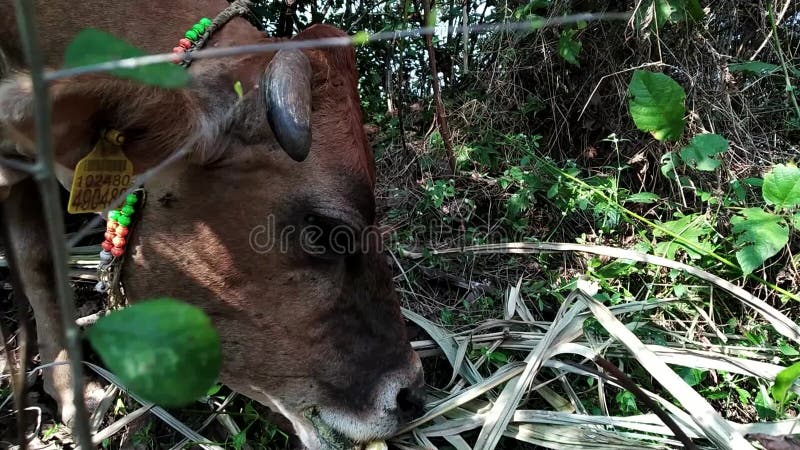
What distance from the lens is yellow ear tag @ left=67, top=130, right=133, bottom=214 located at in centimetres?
201

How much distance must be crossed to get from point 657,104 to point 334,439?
2015 mm

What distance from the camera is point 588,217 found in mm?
3697

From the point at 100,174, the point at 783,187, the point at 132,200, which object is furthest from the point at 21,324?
the point at 783,187

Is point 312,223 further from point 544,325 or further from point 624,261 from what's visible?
point 624,261

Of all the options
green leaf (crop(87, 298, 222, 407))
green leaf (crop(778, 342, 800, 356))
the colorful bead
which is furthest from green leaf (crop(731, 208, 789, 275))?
Result: green leaf (crop(87, 298, 222, 407))

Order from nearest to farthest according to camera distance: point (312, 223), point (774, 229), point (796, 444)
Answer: point (796, 444) → point (312, 223) → point (774, 229)

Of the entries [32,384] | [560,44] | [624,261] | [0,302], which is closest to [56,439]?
[32,384]

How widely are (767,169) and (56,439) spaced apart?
388cm

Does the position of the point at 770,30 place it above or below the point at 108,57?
below

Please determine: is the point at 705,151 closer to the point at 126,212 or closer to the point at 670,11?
the point at 670,11

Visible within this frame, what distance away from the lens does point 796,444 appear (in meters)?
1.94

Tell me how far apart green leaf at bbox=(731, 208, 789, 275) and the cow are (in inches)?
59.3

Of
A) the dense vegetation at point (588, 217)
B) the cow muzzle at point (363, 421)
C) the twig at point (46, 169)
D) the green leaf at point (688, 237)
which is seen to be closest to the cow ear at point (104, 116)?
the cow muzzle at point (363, 421)

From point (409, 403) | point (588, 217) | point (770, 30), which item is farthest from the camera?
point (770, 30)
